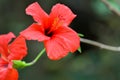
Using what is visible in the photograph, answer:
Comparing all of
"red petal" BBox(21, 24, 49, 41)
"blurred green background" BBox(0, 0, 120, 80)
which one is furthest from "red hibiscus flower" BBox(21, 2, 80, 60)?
"blurred green background" BBox(0, 0, 120, 80)

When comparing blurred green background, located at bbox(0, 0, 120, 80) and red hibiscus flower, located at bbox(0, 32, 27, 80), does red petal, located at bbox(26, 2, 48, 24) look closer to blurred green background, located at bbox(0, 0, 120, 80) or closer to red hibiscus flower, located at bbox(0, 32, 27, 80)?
red hibiscus flower, located at bbox(0, 32, 27, 80)

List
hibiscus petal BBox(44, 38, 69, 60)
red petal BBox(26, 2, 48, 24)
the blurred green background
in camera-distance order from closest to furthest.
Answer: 1. hibiscus petal BBox(44, 38, 69, 60)
2. red petal BBox(26, 2, 48, 24)
3. the blurred green background

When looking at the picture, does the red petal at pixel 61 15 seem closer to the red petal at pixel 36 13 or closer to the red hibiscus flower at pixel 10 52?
the red petal at pixel 36 13

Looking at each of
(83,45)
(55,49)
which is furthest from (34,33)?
(83,45)

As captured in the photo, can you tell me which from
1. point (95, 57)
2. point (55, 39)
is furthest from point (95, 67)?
point (55, 39)

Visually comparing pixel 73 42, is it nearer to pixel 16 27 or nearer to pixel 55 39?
pixel 55 39

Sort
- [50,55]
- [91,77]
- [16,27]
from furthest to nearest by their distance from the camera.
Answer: [16,27] < [91,77] < [50,55]
